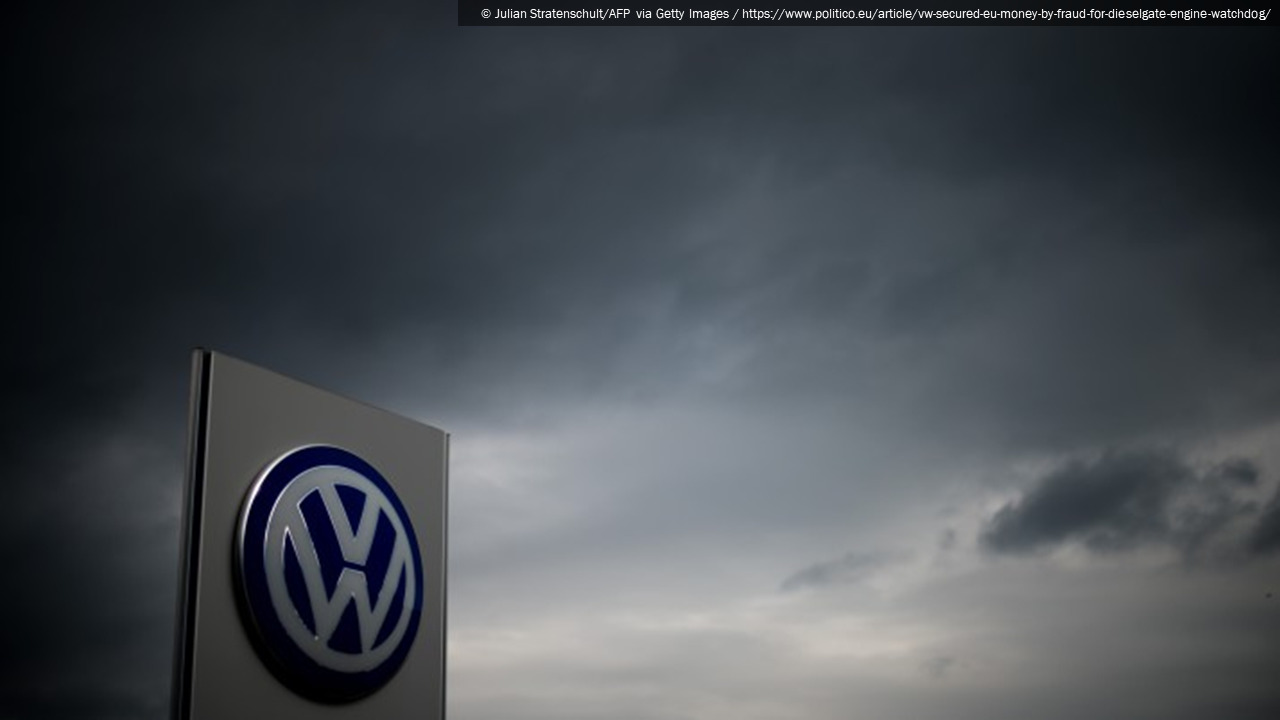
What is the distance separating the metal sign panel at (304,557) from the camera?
3791 millimetres

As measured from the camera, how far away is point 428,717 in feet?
15.8

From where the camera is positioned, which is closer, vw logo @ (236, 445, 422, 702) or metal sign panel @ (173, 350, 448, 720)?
metal sign panel @ (173, 350, 448, 720)

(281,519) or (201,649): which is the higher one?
(281,519)

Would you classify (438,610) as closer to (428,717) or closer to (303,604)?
(428,717)

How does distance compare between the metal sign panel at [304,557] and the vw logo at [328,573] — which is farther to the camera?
the vw logo at [328,573]

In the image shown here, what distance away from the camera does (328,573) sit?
4289 mm

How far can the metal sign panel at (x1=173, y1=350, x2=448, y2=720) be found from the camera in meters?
3.79

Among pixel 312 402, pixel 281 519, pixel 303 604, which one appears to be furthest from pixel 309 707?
pixel 312 402

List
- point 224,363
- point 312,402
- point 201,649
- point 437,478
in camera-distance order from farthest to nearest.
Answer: point 437,478
point 312,402
point 224,363
point 201,649

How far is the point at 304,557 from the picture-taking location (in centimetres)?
419

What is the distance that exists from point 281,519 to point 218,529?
290 mm

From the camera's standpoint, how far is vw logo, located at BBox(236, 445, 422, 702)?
13.1ft

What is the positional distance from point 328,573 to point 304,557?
5.4 inches

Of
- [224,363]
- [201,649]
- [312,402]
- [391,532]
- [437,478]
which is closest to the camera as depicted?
[201,649]
